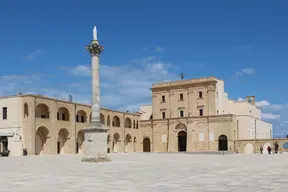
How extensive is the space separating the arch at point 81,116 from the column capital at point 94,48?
91.6ft

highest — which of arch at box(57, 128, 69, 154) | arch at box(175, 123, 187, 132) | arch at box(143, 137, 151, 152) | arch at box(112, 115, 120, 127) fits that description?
arch at box(112, 115, 120, 127)

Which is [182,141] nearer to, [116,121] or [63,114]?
[116,121]

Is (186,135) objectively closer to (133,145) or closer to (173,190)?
(133,145)

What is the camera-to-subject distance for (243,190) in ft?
30.6

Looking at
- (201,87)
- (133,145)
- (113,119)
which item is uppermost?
(201,87)

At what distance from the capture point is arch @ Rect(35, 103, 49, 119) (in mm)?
46334

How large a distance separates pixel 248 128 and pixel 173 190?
164 feet

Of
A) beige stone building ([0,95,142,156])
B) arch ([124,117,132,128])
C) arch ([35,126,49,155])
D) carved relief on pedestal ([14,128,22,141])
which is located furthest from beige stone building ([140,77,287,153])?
carved relief on pedestal ([14,128,22,141])

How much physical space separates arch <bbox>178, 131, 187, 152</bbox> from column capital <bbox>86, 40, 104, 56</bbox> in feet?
113

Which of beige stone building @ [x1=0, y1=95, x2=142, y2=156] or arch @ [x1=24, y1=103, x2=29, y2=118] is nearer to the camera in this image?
beige stone building @ [x1=0, y1=95, x2=142, y2=156]

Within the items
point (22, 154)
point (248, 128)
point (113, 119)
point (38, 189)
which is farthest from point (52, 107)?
point (38, 189)

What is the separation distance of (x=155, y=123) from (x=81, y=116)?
1286 centimetres

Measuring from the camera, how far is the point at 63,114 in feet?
164

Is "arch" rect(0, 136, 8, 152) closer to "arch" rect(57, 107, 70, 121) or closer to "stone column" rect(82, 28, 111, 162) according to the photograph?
"arch" rect(57, 107, 70, 121)
